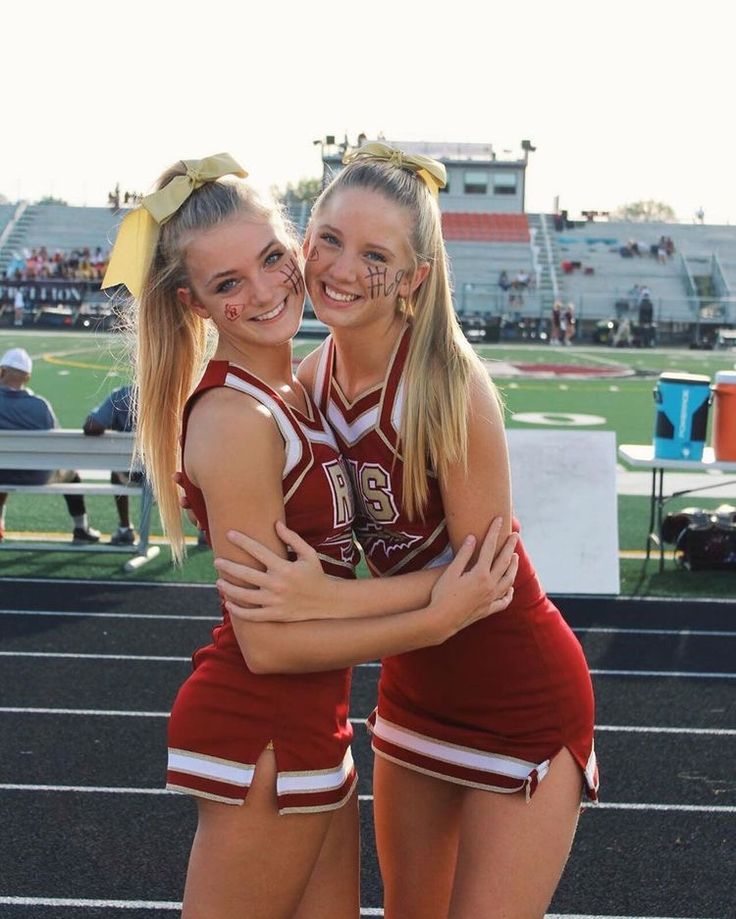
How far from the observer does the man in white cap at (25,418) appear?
7449 millimetres

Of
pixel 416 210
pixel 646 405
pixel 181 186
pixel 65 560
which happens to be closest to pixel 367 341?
pixel 416 210

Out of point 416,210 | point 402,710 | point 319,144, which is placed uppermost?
point 319,144

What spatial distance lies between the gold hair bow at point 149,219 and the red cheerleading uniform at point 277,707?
9.0 inches

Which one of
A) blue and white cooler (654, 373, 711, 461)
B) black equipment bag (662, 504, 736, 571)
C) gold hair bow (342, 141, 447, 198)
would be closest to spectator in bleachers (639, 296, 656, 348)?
black equipment bag (662, 504, 736, 571)

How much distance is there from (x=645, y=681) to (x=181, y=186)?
3.82 m

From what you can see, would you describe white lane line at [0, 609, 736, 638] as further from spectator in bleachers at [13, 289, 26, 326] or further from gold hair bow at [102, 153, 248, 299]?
spectator in bleachers at [13, 289, 26, 326]

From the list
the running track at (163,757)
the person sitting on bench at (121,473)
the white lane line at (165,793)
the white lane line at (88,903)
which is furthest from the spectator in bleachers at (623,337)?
the white lane line at (88,903)

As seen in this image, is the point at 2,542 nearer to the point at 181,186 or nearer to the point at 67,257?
the point at 181,186

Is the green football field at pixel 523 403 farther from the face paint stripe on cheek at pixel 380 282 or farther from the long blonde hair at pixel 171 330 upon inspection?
the face paint stripe on cheek at pixel 380 282

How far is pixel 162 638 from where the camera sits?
18.5 feet

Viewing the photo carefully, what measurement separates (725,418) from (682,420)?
0.95ft

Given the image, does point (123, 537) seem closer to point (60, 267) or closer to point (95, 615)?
point (95, 615)

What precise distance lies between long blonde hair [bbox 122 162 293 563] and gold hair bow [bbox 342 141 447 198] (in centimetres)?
19

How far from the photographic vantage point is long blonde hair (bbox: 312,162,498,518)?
1893 mm
